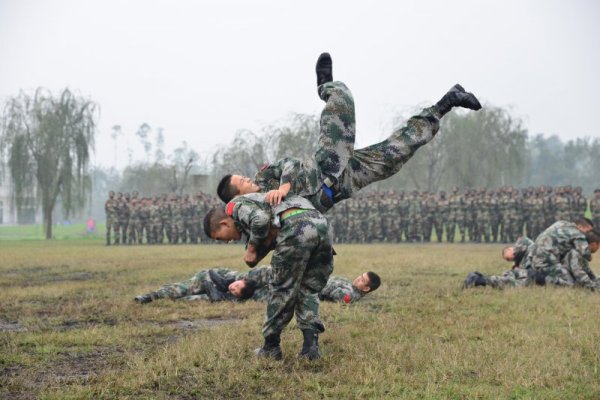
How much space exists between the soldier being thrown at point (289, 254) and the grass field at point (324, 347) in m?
0.25

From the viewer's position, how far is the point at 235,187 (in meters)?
5.03

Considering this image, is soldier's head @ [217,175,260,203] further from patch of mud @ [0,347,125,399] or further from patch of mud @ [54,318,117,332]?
patch of mud @ [54,318,117,332]

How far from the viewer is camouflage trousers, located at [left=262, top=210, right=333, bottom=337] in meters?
4.58

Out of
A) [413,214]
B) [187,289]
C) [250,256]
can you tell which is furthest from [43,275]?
[413,214]

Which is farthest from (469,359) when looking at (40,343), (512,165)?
(512,165)

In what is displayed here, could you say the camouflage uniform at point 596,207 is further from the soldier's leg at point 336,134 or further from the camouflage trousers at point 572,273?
the soldier's leg at point 336,134

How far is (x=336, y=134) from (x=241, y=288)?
311 centimetres

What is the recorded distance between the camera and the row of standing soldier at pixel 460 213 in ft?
76.1

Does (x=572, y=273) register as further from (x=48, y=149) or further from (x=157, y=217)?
(x=48, y=149)

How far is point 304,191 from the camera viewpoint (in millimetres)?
4859

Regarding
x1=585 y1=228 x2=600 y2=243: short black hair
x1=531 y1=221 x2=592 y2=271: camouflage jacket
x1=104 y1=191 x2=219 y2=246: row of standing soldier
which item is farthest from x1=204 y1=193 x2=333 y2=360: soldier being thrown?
x1=104 y1=191 x2=219 y2=246: row of standing soldier

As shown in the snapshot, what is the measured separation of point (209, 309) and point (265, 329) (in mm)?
2793

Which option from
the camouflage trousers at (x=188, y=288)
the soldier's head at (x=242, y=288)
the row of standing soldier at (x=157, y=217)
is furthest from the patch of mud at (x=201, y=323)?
the row of standing soldier at (x=157, y=217)

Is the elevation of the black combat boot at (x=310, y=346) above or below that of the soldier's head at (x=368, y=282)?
below
